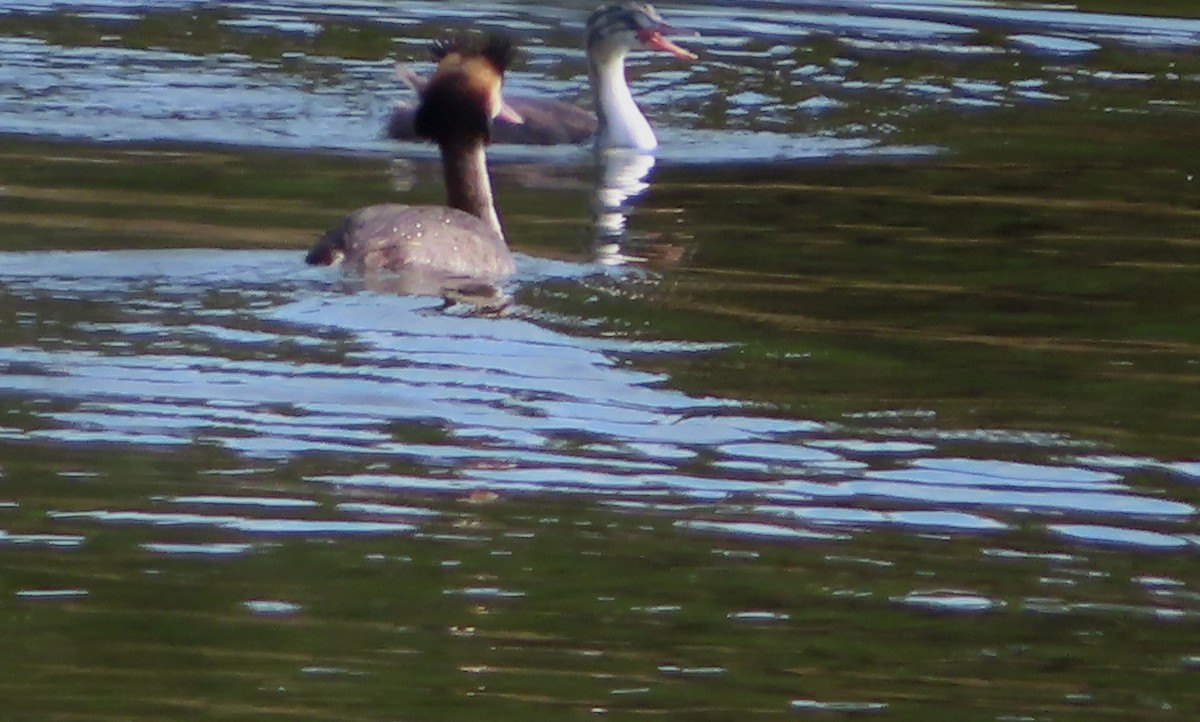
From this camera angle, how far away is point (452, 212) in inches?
554

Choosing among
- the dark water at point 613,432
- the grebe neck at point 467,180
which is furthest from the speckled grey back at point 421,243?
the grebe neck at point 467,180

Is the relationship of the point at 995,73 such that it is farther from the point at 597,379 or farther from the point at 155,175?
the point at 597,379

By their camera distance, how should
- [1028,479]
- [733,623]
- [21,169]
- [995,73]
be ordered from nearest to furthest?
[733,623] < [1028,479] < [21,169] < [995,73]

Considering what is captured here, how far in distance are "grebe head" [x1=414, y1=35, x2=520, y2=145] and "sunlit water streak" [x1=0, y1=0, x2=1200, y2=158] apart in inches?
165

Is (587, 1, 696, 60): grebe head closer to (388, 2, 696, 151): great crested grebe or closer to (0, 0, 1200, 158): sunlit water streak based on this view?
(388, 2, 696, 151): great crested grebe

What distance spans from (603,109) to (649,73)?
4683mm

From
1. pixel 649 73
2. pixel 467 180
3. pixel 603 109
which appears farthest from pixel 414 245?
pixel 649 73

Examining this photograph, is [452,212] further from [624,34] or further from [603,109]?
[624,34]

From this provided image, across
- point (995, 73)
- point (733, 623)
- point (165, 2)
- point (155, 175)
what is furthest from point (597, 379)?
point (165, 2)

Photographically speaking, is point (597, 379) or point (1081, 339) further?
point (1081, 339)

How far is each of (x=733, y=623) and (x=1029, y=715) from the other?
102 cm

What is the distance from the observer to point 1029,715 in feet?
23.1

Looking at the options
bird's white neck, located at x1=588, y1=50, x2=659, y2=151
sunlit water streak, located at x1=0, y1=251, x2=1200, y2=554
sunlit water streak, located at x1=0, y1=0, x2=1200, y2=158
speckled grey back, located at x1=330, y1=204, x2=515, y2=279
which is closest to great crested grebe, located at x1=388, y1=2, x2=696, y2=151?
bird's white neck, located at x1=588, y1=50, x2=659, y2=151

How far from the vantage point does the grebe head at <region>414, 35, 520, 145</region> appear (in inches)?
579
